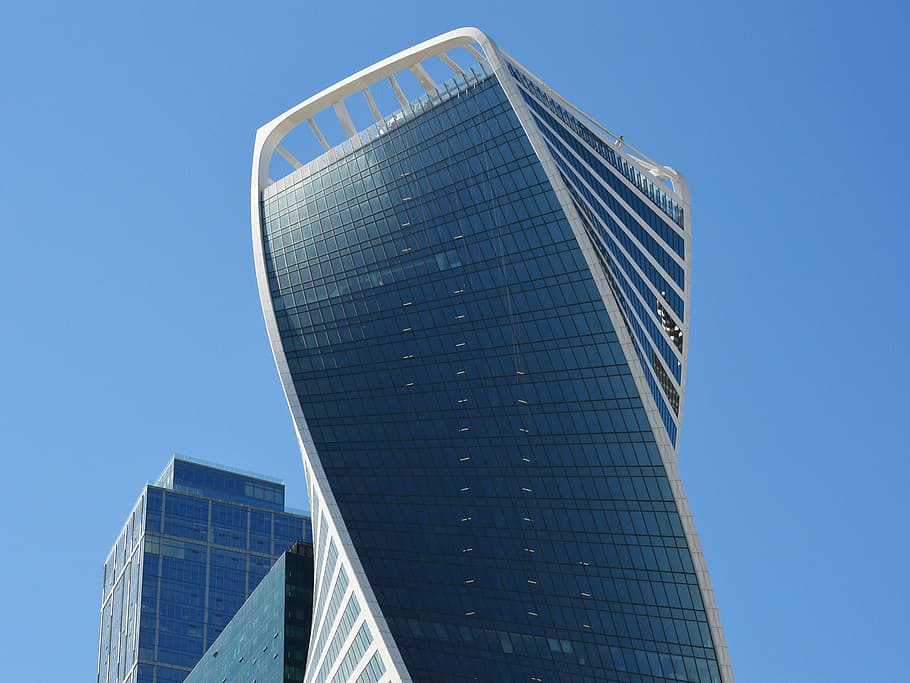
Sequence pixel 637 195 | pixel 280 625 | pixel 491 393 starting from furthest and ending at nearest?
pixel 280 625 < pixel 637 195 < pixel 491 393

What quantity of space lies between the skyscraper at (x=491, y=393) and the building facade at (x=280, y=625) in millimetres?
18272

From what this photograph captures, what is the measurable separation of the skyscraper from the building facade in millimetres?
18272

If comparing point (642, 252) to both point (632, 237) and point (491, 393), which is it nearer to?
point (632, 237)

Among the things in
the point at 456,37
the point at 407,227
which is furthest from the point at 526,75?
the point at 407,227

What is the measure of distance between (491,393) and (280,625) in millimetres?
42007

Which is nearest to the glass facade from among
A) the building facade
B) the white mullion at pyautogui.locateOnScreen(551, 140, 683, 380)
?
the white mullion at pyautogui.locateOnScreen(551, 140, 683, 380)

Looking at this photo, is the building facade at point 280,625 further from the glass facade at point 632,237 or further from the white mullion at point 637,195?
the white mullion at point 637,195

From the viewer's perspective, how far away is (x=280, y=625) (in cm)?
15562

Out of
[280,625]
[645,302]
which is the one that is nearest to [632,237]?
[645,302]

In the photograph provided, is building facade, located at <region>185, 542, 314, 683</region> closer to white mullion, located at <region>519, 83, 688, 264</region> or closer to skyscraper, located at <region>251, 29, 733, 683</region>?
skyscraper, located at <region>251, 29, 733, 683</region>

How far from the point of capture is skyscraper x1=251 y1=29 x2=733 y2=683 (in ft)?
391

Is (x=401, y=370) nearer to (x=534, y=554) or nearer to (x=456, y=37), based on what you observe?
(x=534, y=554)

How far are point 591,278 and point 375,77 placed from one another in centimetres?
3199

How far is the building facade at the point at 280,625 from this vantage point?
15450cm
